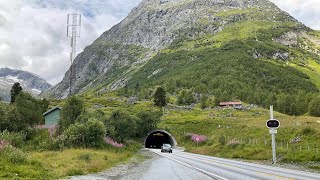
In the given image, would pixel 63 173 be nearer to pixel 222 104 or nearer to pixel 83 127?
pixel 83 127

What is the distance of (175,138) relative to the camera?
10256 cm

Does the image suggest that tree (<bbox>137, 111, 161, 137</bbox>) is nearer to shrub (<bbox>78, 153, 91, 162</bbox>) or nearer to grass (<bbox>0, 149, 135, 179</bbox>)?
grass (<bbox>0, 149, 135, 179</bbox>)

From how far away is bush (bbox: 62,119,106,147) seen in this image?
1673 inches

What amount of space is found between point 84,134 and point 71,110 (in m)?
20.0

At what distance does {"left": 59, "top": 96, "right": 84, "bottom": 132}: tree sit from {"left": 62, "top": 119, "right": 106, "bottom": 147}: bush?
17.1 m

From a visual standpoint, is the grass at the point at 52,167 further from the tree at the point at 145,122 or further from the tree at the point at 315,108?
the tree at the point at 315,108

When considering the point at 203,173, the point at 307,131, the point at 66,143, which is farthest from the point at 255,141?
the point at 203,173

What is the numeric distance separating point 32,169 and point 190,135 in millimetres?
76846

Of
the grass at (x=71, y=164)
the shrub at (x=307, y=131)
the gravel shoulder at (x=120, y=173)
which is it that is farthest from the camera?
the shrub at (x=307, y=131)

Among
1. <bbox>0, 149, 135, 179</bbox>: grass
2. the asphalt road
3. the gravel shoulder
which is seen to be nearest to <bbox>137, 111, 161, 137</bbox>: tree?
the gravel shoulder

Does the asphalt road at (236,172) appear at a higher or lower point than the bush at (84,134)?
lower

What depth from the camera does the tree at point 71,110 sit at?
61.7m

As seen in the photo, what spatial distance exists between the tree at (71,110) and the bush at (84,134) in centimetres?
1705

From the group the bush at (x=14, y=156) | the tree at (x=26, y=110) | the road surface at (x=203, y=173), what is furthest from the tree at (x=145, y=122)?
the bush at (x=14, y=156)
